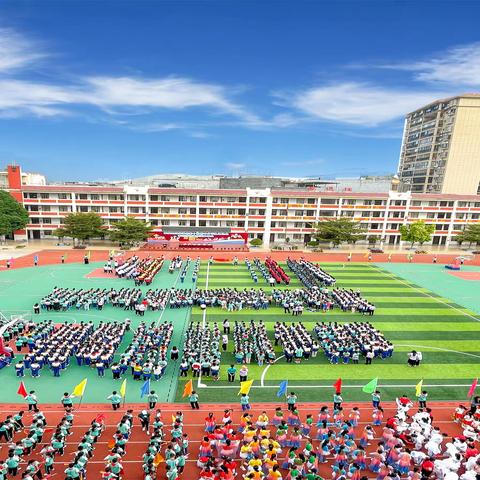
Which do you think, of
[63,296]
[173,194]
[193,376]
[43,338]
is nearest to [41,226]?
[173,194]

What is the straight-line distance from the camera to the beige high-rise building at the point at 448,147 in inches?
3346

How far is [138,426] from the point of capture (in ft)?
48.9

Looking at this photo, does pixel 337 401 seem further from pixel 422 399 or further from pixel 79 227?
pixel 79 227

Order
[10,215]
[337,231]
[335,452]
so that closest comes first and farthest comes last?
[335,452]
[10,215]
[337,231]

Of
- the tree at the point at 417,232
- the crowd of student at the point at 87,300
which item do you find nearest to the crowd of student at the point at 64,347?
the crowd of student at the point at 87,300

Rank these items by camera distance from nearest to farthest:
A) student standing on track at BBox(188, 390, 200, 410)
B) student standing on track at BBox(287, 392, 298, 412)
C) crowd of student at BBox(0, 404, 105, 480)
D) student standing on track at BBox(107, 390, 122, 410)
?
1. crowd of student at BBox(0, 404, 105, 480)
2. student standing on track at BBox(107, 390, 122, 410)
3. student standing on track at BBox(188, 390, 200, 410)
4. student standing on track at BBox(287, 392, 298, 412)

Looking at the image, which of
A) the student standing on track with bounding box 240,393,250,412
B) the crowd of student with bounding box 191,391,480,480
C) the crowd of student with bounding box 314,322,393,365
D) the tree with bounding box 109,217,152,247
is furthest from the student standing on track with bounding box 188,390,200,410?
the tree with bounding box 109,217,152,247

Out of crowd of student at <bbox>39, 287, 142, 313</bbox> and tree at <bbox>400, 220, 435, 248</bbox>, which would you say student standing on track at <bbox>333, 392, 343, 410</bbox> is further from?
tree at <bbox>400, 220, 435, 248</bbox>

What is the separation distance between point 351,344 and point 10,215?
162 ft

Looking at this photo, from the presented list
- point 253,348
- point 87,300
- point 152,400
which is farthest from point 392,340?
point 87,300

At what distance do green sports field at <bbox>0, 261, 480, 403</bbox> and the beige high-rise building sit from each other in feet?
180

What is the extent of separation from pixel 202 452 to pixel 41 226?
54.2 meters

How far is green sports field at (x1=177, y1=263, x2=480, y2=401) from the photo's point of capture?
1841 centimetres

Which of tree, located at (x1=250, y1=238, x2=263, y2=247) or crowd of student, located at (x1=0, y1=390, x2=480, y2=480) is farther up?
tree, located at (x1=250, y1=238, x2=263, y2=247)
